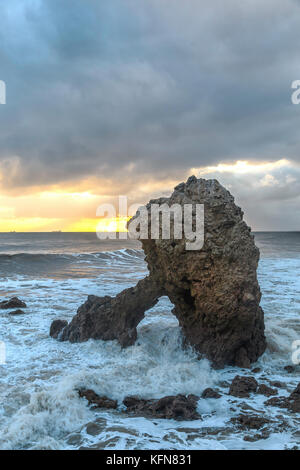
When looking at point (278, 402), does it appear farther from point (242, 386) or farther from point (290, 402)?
point (242, 386)

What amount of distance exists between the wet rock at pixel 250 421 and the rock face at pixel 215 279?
1.83 m

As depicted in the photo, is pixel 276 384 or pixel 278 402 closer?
pixel 278 402

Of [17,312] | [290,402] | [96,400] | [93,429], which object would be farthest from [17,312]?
[290,402]

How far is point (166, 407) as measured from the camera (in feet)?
16.3

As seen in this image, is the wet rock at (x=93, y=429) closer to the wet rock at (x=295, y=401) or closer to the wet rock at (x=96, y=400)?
the wet rock at (x=96, y=400)

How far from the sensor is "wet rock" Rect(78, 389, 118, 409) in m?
5.11

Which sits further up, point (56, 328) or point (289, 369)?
point (56, 328)

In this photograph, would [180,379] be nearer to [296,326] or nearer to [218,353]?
[218,353]

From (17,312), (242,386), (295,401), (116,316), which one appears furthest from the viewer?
(17,312)

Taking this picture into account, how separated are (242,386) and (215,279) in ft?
6.44

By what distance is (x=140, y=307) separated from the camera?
7.96 meters

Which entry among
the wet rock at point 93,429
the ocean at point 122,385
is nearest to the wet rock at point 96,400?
the ocean at point 122,385

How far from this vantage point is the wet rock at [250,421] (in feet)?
14.9
